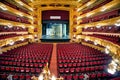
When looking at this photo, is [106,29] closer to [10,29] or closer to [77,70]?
[77,70]

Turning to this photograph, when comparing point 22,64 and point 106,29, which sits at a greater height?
point 106,29

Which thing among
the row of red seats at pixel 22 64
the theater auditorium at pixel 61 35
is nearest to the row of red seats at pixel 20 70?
the theater auditorium at pixel 61 35

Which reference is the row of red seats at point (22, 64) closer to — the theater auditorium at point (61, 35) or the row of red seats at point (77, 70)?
the theater auditorium at point (61, 35)

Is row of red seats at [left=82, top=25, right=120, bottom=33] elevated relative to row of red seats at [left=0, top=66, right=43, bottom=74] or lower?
elevated

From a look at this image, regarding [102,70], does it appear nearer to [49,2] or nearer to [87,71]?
[87,71]

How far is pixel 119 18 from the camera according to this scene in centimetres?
1731

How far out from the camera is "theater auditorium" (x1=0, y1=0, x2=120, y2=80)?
14.8m

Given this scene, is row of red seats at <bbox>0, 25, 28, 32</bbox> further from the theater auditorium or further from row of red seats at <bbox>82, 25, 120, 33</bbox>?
row of red seats at <bbox>82, 25, 120, 33</bbox>

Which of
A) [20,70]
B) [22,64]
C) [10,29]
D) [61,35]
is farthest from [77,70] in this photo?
[61,35]

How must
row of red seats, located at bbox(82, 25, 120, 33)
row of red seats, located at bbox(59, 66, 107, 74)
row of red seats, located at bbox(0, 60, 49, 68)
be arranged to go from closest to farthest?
row of red seats, located at bbox(59, 66, 107, 74) → row of red seats, located at bbox(0, 60, 49, 68) → row of red seats, located at bbox(82, 25, 120, 33)

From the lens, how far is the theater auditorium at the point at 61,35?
1479cm

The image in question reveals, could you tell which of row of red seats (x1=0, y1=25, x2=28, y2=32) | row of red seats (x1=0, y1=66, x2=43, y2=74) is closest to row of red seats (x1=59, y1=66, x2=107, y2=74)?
row of red seats (x1=0, y1=66, x2=43, y2=74)

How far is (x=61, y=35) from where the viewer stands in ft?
143

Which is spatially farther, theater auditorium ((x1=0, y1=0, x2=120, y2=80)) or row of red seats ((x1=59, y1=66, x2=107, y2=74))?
theater auditorium ((x1=0, y1=0, x2=120, y2=80))
